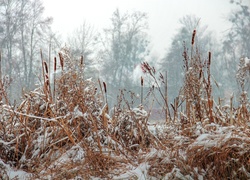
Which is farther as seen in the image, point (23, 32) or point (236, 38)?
point (236, 38)

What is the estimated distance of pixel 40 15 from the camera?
1238cm

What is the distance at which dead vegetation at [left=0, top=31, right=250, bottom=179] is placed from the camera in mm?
1046

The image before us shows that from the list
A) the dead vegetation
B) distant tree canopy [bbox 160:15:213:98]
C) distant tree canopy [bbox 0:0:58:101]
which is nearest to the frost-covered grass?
the dead vegetation

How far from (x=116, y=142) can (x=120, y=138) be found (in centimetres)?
17

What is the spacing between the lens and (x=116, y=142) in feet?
4.29

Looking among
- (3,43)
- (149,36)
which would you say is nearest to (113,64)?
(149,36)

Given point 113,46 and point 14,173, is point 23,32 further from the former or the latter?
point 14,173

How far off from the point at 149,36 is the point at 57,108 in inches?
591

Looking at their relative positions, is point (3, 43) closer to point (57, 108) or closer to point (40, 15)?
point (40, 15)

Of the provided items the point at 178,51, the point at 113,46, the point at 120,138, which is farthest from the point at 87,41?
the point at 120,138

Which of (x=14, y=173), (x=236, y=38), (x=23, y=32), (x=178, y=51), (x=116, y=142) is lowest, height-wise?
(x=14, y=173)

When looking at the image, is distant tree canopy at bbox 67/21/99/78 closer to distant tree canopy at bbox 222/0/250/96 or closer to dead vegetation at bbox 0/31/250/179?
distant tree canopy at bbox 222/0/250/96

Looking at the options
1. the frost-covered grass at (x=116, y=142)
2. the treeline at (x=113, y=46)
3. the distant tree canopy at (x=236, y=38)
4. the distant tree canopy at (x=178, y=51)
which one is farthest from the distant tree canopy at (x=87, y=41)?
the frost-covered grass at (x=116, y=142)

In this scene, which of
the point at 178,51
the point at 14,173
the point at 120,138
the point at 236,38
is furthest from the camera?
the point at 178,51
